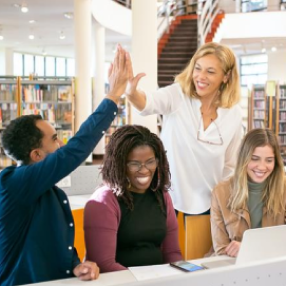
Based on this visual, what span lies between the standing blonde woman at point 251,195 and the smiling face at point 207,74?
1.00ft

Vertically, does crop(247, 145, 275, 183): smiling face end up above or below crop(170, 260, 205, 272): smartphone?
above

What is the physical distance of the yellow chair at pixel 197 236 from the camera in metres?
2.30

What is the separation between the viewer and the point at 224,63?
228 cm

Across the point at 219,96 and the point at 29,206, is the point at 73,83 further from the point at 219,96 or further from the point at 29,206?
the point at 29,206

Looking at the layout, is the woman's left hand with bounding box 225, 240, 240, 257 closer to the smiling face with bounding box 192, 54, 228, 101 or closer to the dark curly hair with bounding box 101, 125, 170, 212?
the dark curly hair with bounding box 101, 125, 170, 212

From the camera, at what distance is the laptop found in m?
1.44

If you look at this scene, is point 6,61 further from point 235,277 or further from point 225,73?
point 235,277

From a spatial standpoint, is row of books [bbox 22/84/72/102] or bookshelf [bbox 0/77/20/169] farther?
row of books [bbox 22/84/72/102]

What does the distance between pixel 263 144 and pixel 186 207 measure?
0.48 meters

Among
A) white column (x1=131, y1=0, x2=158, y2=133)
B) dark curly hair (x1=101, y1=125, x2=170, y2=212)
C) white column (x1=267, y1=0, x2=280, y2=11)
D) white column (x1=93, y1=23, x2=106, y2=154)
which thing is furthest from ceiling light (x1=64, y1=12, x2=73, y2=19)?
dark curly hair (x1=101, y1=125, x2=170, y2=212)

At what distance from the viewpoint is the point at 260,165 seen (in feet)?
7.38

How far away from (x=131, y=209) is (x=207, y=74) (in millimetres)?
774

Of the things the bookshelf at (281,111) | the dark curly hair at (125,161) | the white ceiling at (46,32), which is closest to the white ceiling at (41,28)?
the white ceiling at (46,32)

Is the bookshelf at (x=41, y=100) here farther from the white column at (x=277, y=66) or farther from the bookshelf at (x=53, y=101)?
the white column at (x=277, y=66)
